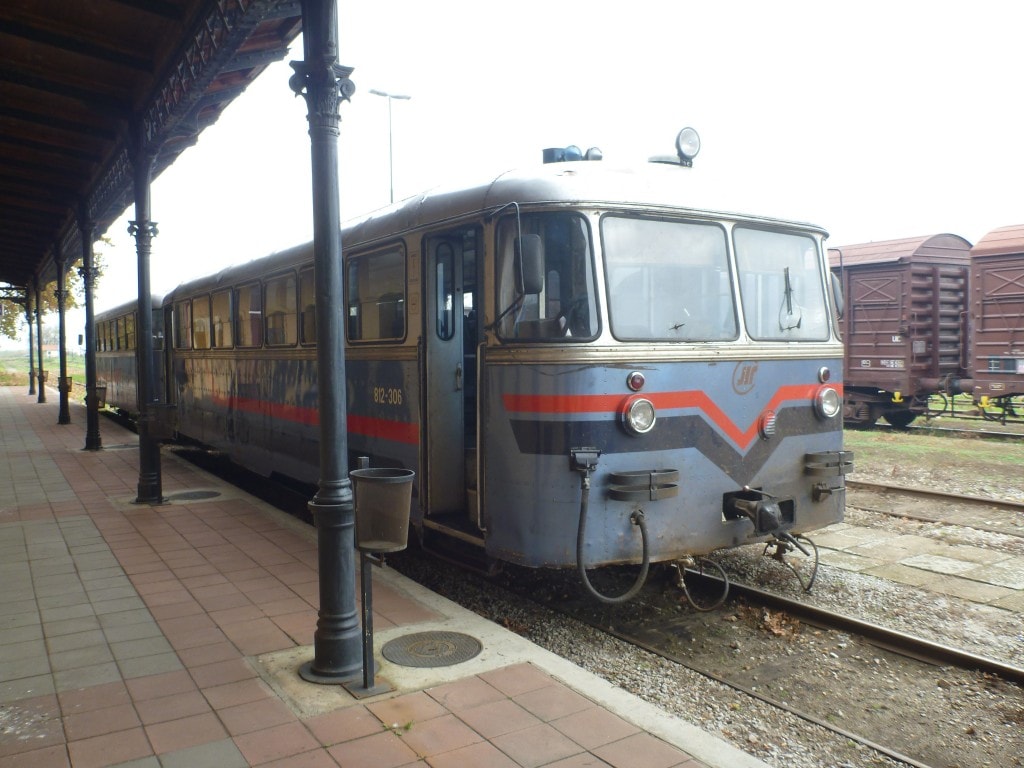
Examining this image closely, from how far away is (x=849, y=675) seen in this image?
4.79 m

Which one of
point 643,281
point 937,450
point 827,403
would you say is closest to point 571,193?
point 643,281

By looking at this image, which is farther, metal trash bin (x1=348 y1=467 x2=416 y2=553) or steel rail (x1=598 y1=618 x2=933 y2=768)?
metal trash bin (x1=348 y1=467 x2=416 y2=553)

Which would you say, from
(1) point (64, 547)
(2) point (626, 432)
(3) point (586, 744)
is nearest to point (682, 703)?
(3) point (586, 744)

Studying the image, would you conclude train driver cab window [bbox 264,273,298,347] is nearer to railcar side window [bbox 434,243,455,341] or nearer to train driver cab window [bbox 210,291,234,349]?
train driver cab window [bbox 210,291,234,349]

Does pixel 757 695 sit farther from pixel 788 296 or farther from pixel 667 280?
pixel 788 296

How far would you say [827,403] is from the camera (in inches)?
244

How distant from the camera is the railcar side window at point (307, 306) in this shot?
8.05 metres

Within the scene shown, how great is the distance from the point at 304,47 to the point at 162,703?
343cm

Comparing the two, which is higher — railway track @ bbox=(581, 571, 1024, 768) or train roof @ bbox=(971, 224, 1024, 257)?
train roof @ bbox=(971, 224, 1024, 257)

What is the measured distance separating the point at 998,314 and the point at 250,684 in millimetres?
15333

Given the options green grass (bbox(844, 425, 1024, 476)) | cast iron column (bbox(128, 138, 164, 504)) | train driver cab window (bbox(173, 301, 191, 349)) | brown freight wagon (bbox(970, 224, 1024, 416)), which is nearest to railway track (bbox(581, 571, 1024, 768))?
cast iron column (bbox(128, 138, 164, 504))

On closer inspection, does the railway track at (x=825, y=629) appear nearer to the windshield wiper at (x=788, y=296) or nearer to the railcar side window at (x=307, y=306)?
the windshield wiper at (x=788, y=296)

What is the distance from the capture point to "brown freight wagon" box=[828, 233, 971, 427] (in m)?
16.5

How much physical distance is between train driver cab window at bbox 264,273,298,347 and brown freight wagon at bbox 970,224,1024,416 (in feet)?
42.7
